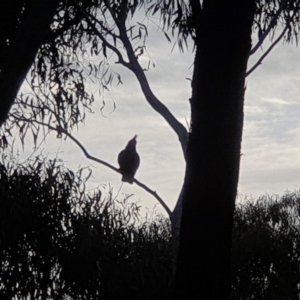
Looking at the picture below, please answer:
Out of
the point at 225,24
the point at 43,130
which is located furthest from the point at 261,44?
the point at 225,24

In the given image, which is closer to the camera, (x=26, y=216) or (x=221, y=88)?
(x=221, y=88)

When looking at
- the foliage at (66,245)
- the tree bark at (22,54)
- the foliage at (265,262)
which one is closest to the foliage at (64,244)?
the foliage at (66,245)

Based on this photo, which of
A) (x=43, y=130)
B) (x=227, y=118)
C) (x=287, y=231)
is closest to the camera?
(x=227, y=118)

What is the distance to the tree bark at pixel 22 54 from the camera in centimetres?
255

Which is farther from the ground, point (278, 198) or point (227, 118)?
point (278, 198)

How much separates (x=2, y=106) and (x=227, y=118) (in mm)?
981

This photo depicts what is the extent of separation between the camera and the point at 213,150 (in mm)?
1952

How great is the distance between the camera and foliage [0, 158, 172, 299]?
4523 mm

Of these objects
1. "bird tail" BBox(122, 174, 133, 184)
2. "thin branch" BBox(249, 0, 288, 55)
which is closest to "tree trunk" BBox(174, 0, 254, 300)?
"thin branch" BBox(249, 0, 288, 55)

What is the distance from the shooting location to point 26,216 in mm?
4605

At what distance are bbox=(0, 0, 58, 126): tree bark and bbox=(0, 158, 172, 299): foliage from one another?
6.81 ft

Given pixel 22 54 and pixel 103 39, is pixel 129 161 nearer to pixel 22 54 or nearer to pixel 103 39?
pixel 103 39

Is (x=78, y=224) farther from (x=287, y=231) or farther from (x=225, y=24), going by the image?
(x=225, y=24)

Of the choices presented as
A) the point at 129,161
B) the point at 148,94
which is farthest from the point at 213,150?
the point at 129,161
